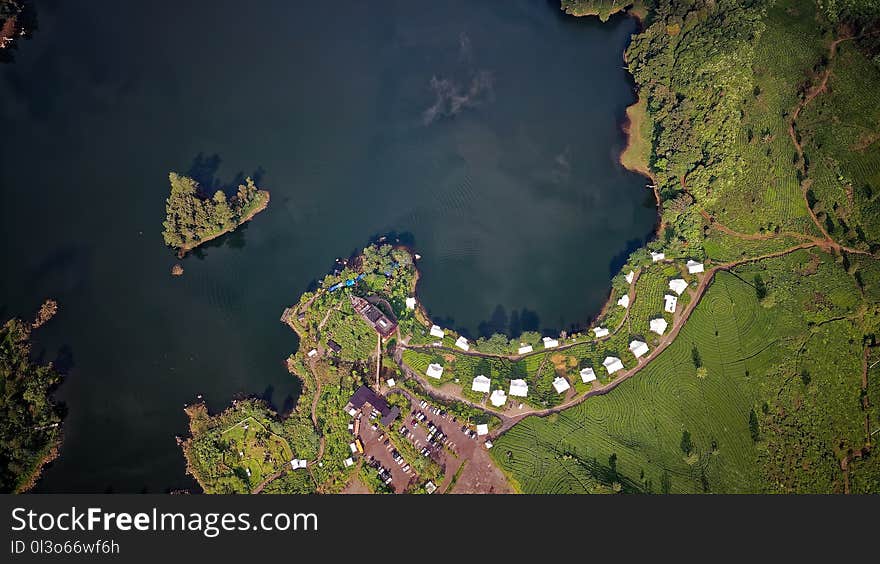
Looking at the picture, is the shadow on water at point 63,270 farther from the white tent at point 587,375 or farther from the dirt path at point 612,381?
the white tent at point 587,375

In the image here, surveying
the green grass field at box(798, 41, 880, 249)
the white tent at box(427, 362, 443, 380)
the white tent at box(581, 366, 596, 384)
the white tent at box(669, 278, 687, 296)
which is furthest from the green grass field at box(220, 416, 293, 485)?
the green grass field at box(798, 41, 880, 249)

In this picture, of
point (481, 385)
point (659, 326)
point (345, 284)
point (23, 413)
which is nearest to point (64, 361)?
A: point (23, 413)

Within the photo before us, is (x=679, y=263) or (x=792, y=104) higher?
(x=792, y=104)

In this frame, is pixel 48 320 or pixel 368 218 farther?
pixel 368 218

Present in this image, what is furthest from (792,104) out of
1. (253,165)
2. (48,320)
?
(48,320)

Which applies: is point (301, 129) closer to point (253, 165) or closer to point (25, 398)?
point (253, 165)

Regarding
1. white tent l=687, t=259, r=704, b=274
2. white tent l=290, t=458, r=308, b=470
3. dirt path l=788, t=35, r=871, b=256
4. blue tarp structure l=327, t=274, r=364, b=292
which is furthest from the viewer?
dirt path l=788, t=35, r=871, b=256

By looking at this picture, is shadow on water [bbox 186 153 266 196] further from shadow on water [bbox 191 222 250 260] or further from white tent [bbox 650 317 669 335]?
white tent [bbox 650 317 669 335]
